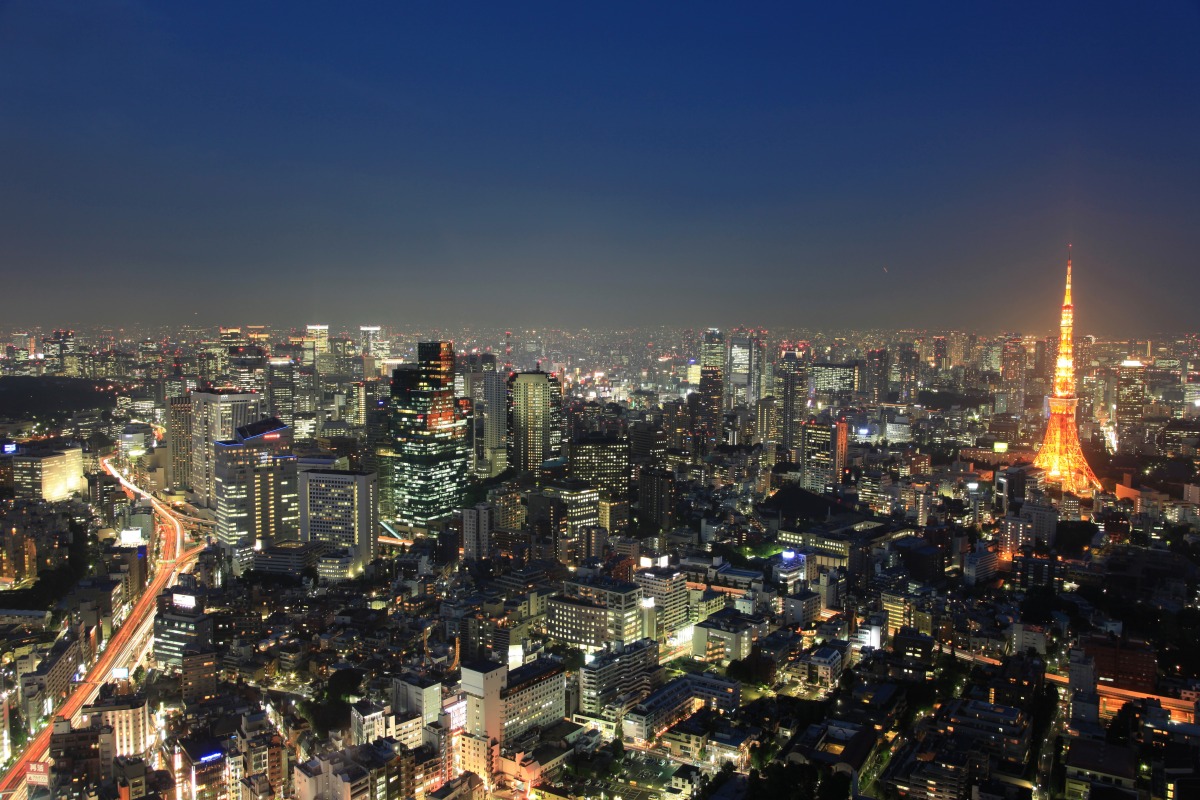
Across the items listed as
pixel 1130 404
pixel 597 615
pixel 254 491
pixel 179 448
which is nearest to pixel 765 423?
pixel 1130 404

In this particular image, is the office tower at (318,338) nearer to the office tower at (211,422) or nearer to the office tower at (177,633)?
the office tower at (211,422)

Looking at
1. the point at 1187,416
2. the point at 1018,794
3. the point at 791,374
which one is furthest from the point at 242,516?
the point at 1187,416

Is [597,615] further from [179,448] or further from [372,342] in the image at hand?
[372,342]

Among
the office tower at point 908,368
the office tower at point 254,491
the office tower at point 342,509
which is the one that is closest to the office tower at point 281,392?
the office tower at point 254,491

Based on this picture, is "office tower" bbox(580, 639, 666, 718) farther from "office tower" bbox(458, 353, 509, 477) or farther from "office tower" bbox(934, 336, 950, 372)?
"office tower" bbox(934, 336, 950, 372)

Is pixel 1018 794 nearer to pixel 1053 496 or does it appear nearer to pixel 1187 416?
pixel 1053 496

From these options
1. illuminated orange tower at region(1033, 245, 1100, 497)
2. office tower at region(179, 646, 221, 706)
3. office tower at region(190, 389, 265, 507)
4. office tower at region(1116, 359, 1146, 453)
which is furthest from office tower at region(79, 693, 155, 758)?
office tower at region(1116, 359, 1146, 453)
